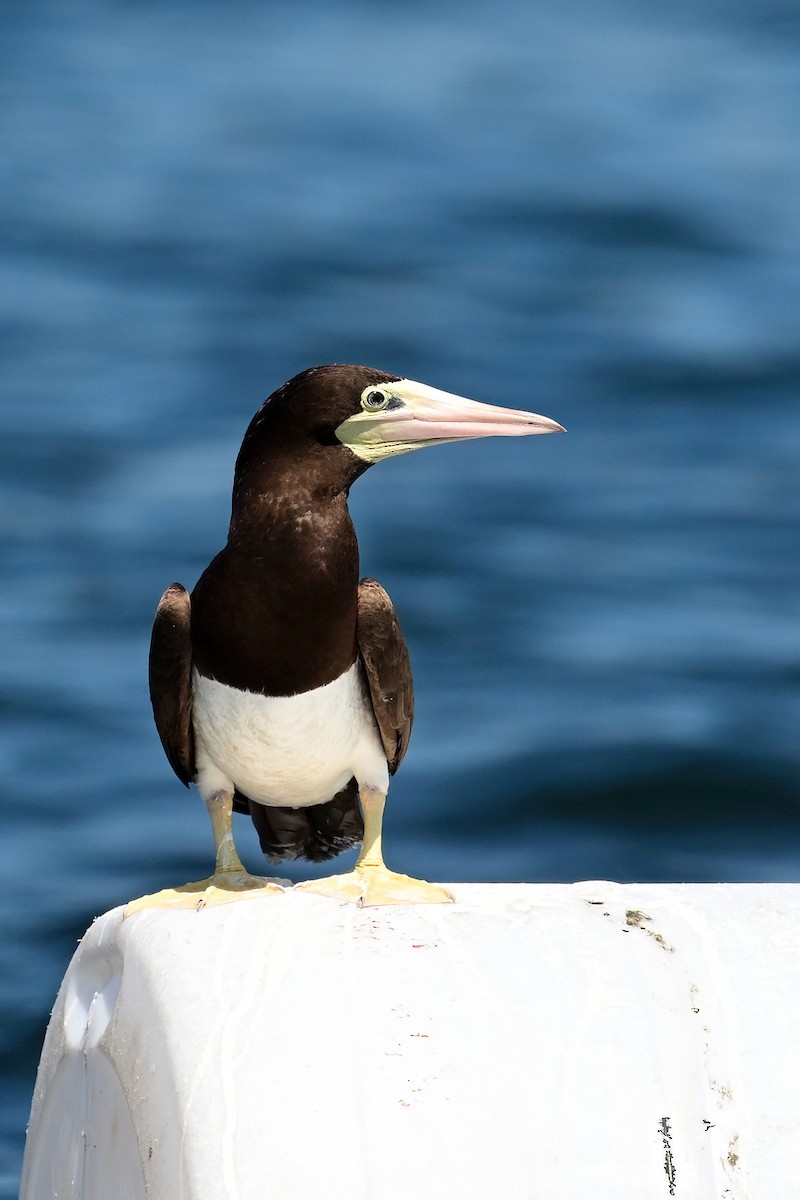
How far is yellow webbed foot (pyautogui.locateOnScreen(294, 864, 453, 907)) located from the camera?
4.78 m

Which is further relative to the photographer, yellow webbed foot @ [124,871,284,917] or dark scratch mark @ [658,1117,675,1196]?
yellow webbed foot @ [124,871,284,917]

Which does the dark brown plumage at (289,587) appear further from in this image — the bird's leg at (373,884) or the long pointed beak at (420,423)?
the bird's leg at (373,884)

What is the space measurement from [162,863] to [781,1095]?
7.47 metres

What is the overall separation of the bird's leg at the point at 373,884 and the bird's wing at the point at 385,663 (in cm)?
19

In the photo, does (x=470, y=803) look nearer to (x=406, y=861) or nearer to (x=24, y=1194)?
(x=406, y=861)

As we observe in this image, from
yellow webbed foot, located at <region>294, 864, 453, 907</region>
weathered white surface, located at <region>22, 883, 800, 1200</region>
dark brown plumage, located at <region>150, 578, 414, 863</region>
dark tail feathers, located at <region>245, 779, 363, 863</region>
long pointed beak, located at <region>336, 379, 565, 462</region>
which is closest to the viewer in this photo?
weathered white surface, located at <region>22, 883, 800, 1200</region>

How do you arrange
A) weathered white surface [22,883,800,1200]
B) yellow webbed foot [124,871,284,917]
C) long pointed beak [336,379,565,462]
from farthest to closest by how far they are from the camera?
long pointed beak [336,379,565,462]
yellow webbed foot [124,871,284,917]
weathered white surface [22,883,800,1200]

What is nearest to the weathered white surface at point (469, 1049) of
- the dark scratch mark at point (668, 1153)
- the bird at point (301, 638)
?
the dark scratch mark at point (668, 1153)

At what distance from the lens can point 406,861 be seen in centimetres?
1091

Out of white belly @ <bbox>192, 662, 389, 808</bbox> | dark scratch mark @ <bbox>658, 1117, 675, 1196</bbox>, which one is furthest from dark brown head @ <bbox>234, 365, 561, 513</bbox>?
dark scratch mark @ <bbox>658, 1117, 675, 1196</bbox>

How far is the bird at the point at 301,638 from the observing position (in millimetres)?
5012

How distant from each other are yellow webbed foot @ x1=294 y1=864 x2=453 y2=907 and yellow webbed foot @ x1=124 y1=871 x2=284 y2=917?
112mm

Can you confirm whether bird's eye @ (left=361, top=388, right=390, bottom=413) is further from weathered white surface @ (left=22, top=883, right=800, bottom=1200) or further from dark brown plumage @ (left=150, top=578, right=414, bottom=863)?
weathered white surface @ (left=22, top=883, right=800, bottom=1200)

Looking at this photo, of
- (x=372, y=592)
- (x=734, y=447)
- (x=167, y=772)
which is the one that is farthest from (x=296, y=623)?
(x=734, y=447)
